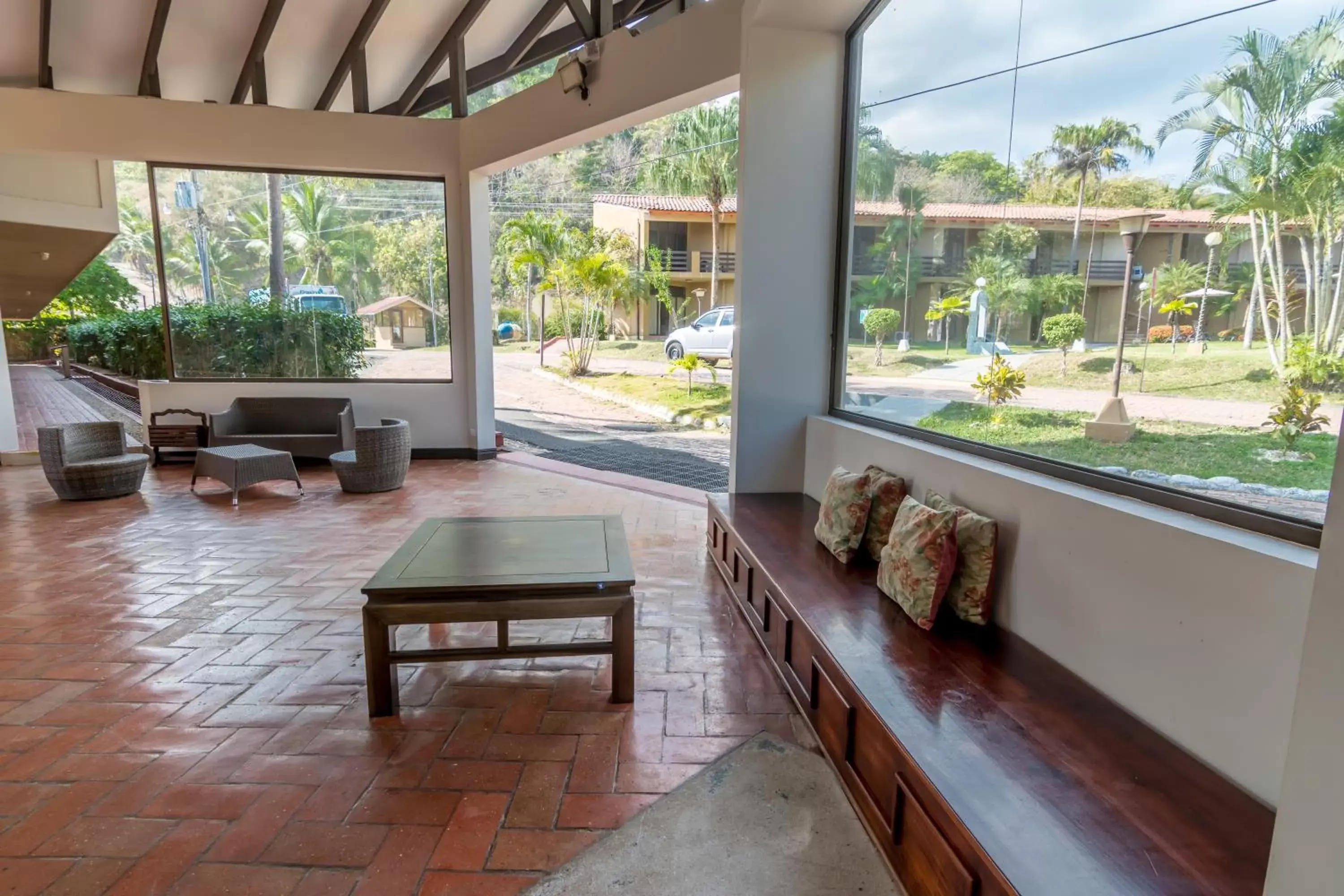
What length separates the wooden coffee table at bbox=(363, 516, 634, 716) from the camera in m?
2.21

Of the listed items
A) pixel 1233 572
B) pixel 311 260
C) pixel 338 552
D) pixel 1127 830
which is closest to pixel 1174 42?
pixel 1233 572

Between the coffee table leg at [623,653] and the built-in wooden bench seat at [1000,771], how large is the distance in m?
0.57

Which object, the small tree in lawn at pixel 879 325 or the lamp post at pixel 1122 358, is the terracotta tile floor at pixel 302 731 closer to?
the lamp post at pixel 1122 358

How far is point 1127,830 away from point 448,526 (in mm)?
2523

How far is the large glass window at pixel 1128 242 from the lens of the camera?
153cm

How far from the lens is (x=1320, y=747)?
92 cm

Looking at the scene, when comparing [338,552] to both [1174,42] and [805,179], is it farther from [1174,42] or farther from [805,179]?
[1174,42]

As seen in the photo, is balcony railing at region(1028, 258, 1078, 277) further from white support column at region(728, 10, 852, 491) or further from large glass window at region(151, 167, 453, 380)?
large glass window at region(151, 167, 453, 380)

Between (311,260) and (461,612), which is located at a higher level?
(311,260)

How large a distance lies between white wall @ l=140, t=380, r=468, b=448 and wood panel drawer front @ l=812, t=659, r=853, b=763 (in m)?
5.35

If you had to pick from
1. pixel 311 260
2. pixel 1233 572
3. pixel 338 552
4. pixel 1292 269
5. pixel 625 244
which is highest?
pixel 625 244

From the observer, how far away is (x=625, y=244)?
14.5 metres

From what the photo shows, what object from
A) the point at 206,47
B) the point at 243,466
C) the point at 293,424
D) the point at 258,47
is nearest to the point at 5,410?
the point at 293,424

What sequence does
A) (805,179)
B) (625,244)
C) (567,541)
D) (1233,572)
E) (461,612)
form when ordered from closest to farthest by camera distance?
(1233,572), (461,612), (567,541), (805,179), (625,244)
